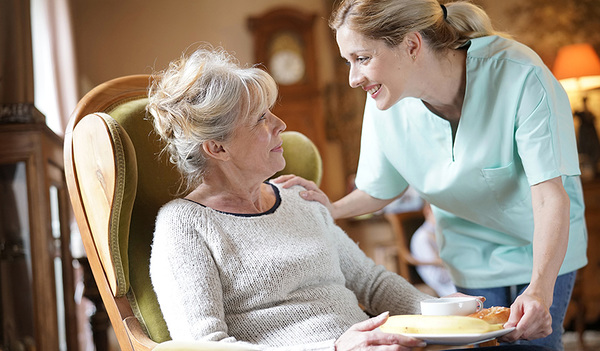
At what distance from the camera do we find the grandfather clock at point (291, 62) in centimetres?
561

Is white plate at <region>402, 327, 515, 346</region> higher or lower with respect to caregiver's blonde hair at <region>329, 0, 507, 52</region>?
lower

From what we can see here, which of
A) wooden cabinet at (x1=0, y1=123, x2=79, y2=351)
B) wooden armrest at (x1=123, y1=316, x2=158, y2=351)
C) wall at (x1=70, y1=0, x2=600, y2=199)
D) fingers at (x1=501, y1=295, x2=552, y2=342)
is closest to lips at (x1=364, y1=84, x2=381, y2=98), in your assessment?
fingers at (x1=501, y1=295, x2=552, y2=342)

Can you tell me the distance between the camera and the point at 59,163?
2150mm

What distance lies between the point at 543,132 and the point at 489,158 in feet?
0.53

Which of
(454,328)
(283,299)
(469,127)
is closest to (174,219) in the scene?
(283,299)

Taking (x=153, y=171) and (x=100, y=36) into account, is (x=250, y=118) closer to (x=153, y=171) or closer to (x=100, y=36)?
(x=153, y=171)

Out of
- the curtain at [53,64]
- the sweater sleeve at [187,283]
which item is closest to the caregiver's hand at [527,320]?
the sweater sleeve at [187,283]

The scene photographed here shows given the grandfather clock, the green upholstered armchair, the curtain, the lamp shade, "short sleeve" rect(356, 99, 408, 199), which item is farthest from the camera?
the grandfather clock

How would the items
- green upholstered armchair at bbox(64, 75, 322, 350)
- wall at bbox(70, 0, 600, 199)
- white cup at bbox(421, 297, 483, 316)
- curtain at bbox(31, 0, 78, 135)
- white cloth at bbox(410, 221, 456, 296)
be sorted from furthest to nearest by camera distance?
wall at bbox(70, 0, 600, 199) → white cloth at bbox(410, 221, 456, 296) → curtain at bbox(31, 0, 78, 135) → green upholstered armchair at bbox(64, 75, 322, 350) → white cup at bbox(421, 297, 483, 316)

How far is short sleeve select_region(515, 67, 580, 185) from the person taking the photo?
4.46 feet

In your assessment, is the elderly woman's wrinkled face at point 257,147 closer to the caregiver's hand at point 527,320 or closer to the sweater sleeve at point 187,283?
the sweater sleeve at point 187,283

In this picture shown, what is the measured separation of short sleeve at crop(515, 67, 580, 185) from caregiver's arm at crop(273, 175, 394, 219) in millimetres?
469

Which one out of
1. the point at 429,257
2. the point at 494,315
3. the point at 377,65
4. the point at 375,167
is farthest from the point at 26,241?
the point at 429,257

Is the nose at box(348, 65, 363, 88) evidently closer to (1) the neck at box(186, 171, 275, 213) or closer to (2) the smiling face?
(2) the smiling face
